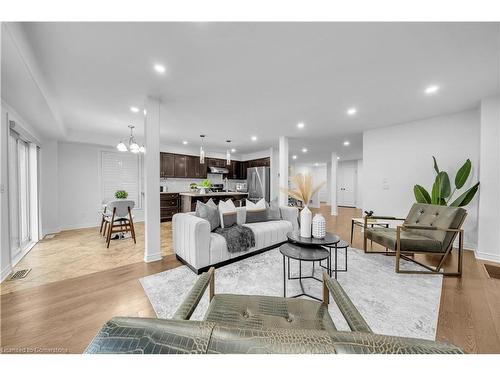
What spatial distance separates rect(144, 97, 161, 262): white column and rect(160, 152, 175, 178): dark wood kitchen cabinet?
3373mm

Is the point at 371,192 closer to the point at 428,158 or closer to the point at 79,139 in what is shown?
the point at 428,158

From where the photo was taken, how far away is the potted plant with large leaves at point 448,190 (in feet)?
9.77

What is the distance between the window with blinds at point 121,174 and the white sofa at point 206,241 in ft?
11.9

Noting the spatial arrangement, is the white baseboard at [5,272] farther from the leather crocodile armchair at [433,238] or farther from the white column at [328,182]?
the white column at [328,182]

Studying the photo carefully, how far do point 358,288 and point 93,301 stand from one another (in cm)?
269

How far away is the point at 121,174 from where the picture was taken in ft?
17.9

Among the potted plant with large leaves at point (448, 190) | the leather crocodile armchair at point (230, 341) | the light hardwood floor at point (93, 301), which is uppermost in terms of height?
the potted plant with large leaves at point (448, 190)

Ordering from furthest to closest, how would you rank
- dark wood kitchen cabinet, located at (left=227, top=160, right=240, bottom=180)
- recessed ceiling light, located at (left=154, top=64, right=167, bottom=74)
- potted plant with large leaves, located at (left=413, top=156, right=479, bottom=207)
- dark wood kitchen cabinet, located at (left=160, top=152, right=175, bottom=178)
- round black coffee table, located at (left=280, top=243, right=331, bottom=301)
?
dark wood kitchen cabinet, located at (left=227, top=160, right=240, bottom=180), dark wood kitchen cabinet, located at (left=160, top=152, right=175, bottom=178), potted plant with large leaves, located at (left=413, top=156, right=479, bottom=207), recessed ceiling light, located at (left=154, top=64, right=167, bottom=74), round black coffee table, located at (left=280, top=243, right=331, bottom=301)

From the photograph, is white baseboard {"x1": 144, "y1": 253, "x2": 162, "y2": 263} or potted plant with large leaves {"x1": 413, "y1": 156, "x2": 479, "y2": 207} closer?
white baseboard {"x1": 144, "y1": 253, "x2": 162, "y2": 263}

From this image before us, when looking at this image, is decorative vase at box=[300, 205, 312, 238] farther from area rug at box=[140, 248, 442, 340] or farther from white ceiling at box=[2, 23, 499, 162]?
white ceiling at box=[2, 23, 499, 162]

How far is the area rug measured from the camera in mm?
1568

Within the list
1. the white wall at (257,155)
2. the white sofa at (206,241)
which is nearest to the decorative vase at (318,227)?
the white sofa at (206,241)

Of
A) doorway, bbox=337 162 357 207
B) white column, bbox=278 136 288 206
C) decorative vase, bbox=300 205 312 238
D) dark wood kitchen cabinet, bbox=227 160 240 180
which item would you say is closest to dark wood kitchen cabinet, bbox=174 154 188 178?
dark wood kitchen cabinet, bbox=227 160 240 180
